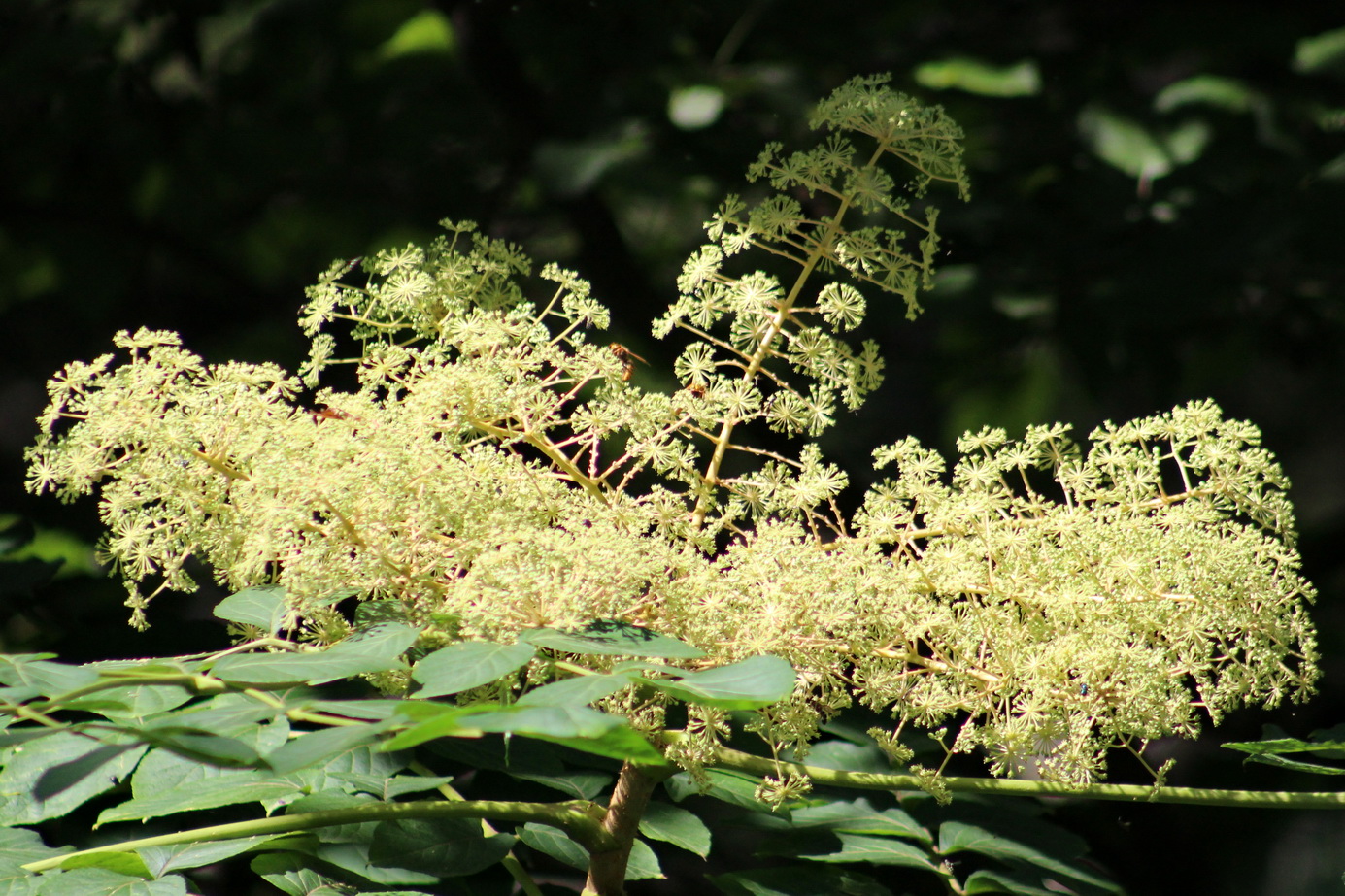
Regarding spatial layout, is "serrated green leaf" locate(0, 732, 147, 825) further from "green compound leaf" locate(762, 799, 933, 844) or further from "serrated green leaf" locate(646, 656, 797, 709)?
"green compound leaf" locate(762, 799, 933, 844)

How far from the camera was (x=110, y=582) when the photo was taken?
1.67m

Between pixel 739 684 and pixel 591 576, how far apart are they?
0.33 ft

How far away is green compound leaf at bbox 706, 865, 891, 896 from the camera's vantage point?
750 millimetres

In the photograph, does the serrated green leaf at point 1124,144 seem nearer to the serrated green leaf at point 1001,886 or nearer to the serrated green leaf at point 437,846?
the serrated green leaf at point 1001,886

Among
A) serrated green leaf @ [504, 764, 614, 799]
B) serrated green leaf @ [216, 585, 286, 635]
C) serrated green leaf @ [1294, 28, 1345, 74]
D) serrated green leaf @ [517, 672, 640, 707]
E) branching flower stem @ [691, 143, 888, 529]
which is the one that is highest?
serrated green leaf @ [1294, 28, 1345, 74]

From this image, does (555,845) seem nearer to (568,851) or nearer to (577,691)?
(568,851)

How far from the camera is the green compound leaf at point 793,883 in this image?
0.75m

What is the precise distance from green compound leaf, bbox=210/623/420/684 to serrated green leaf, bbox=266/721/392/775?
0.13ft

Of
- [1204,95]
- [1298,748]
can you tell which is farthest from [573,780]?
[1204,95]

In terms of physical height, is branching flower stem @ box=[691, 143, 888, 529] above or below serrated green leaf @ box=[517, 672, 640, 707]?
above

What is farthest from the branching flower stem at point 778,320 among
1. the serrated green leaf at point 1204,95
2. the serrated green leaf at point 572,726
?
the serrated green leaf at point 1204,95

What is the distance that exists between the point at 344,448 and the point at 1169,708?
49cm

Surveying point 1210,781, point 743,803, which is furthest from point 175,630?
point 1210,781

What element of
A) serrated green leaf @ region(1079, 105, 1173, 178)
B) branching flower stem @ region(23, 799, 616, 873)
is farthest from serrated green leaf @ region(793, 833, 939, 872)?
serrated green leaf @ region(1079, 105, 1173, 178)
